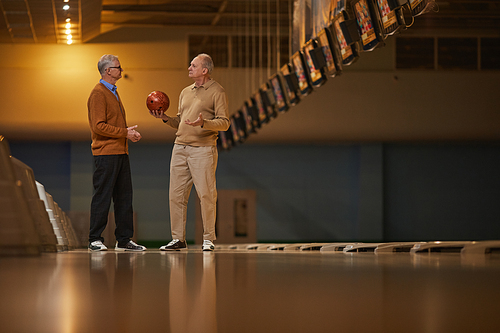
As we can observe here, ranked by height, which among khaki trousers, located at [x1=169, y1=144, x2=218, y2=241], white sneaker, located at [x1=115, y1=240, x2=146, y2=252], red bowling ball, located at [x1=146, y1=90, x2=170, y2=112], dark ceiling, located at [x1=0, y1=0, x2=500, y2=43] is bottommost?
white sneaker, located at [x1=115, y1=240, x2=146, y2=252]

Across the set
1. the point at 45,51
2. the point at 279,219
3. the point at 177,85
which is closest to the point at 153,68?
the point at 177,85

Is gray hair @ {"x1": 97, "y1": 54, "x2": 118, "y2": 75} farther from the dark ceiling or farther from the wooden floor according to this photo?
the dark ceiling

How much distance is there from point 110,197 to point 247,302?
3386mm

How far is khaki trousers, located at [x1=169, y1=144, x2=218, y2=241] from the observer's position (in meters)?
4.39

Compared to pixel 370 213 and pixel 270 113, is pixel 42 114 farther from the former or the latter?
pixel 370 213

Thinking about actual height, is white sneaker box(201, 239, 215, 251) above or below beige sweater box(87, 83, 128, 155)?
below

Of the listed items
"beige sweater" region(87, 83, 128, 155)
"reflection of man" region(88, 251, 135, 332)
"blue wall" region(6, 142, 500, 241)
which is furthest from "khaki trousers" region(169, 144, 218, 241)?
"blue wall" region(6, 142, 500, 241)

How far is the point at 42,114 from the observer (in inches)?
607

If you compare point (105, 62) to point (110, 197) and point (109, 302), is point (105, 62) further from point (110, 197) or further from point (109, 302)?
point (109, 302)

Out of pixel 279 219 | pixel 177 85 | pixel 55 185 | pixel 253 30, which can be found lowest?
pixel 279 219

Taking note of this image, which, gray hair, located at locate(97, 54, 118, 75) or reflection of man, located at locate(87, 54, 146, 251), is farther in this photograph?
gray hair, located at locate(97, 54, 118, 75)

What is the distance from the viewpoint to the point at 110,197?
4.36 metres

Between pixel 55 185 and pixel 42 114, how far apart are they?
3099 mm

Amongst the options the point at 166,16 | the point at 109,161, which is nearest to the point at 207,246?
the point at 109,161
